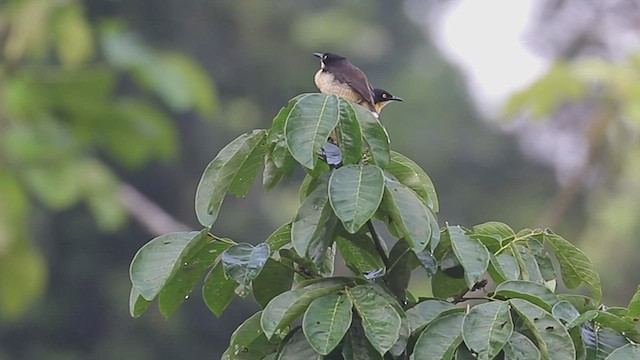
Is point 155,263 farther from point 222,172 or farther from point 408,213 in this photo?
point 408,213

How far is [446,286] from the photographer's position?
5.95 feet

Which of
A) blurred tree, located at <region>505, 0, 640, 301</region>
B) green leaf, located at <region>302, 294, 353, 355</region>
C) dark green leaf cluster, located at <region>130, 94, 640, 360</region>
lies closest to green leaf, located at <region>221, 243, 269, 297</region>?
dark green leaf cluster, located at <region>130, 94, 640, 360</region>

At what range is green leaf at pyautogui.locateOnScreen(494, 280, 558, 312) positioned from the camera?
1.60m

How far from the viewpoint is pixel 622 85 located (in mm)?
4449

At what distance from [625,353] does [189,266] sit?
0.57 metres

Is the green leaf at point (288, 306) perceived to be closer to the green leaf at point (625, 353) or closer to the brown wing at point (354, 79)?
the green leaf at point (625, 353)

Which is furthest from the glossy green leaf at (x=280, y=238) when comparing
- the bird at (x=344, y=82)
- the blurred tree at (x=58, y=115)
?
the blurred tree at (x=58, y=115)

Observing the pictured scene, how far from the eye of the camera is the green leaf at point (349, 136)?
5.43ft

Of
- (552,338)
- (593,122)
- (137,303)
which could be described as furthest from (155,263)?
(593,122)

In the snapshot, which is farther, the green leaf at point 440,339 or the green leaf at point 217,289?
the green leaf at point 217,289

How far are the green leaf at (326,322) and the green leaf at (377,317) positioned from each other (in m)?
0.02

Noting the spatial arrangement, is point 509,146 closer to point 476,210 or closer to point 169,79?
point 476,210

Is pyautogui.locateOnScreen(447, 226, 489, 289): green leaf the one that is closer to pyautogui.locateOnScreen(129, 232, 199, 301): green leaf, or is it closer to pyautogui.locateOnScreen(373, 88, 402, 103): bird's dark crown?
pyautogui.locateOnScreen(129, 232, 199, 301): green leaf

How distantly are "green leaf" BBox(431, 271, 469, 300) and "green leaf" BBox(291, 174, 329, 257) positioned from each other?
0.82ft
